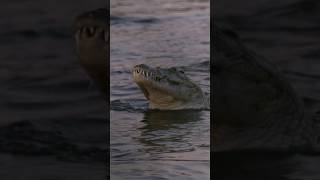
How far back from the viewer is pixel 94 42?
7.32 meters

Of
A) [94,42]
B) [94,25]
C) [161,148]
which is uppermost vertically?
[94,25]

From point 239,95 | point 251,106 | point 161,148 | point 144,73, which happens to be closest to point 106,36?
point 144,73

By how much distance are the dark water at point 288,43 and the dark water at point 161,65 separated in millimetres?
181

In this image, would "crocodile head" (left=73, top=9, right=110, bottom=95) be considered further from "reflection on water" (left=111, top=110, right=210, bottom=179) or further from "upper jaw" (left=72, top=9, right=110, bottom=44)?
"reflection on water" (left=111, top=110, right=210, bottom=179)

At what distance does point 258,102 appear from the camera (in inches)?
293

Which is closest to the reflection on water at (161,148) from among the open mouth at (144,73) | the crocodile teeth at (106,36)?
the open mouth at (144,73)

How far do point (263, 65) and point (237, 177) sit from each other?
81 centimetres

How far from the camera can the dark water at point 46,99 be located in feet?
24.2

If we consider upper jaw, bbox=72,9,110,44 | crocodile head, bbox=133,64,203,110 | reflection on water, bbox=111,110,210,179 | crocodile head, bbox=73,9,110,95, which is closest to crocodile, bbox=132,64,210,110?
crocodile head, bbox=133,64,203,110

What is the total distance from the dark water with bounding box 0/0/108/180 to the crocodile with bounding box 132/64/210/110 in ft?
1.11

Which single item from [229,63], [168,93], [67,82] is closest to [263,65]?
[229,63]

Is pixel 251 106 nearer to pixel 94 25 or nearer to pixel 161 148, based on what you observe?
pixel 161 148

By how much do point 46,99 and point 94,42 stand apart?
528 millimetres

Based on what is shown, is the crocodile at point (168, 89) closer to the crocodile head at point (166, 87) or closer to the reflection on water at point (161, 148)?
the crocodile head at point (166, 87)
